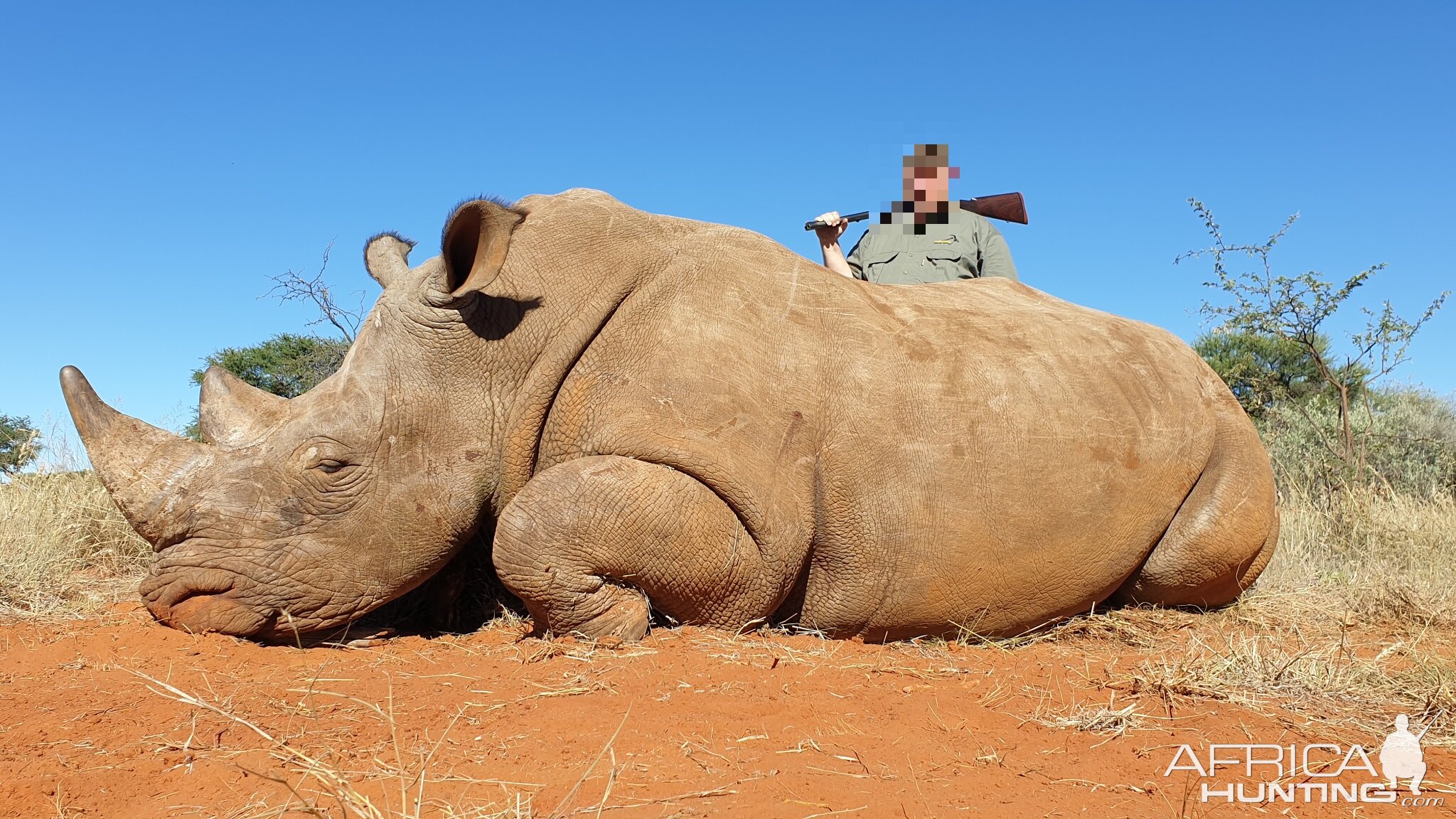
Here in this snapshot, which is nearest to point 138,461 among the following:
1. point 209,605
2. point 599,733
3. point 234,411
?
point 234,411

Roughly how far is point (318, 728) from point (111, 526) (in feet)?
13.2

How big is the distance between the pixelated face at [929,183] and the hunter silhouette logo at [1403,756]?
4684 mm

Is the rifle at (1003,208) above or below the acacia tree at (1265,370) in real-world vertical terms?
above

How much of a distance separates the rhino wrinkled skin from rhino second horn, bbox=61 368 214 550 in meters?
0.01

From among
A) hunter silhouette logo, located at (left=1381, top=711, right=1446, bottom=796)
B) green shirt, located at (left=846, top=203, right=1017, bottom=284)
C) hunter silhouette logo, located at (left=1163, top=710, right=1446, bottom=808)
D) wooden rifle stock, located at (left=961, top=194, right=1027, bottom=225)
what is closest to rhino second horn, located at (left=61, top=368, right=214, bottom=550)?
hunter silhouette logo, located at (left=1163, top=710, right=1446, bottom=808)

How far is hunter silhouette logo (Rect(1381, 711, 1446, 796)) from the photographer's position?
9.22 ft

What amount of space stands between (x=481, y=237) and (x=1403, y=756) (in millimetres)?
3492

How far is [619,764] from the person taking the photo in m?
2.56

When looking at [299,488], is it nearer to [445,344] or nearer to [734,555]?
[445,344]

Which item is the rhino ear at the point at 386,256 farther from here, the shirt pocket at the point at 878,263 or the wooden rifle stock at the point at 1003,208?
the wooden rifle stock at the point at 1003,208

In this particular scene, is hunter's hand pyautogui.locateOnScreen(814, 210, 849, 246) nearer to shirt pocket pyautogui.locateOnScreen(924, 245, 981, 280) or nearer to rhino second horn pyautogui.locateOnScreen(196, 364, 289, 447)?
shirt pocket pyautogui.locateOnScreen(924, 245, 981, 280)

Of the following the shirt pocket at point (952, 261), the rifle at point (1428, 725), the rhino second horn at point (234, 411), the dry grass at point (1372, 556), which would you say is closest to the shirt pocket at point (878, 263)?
the shirt pocket at point (952, 261)

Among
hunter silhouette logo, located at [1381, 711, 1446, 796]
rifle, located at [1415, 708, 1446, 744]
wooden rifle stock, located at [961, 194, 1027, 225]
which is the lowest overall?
rifle, located at [1415, 708, 1446, 744]

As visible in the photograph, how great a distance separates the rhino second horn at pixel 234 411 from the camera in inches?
161
